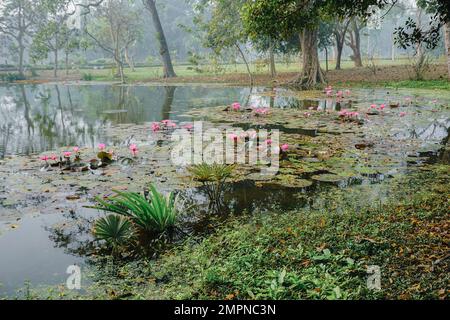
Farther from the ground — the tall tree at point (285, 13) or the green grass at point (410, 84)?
the tall tree at point (285, 13)

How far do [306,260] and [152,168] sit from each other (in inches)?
133

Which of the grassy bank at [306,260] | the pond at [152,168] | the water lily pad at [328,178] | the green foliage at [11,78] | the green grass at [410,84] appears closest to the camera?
the grassy bank at [306,260]

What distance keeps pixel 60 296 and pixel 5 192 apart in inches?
108

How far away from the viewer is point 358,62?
27.5 metres

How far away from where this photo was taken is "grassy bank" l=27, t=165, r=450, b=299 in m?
2.71

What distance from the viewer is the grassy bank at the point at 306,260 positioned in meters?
2.71

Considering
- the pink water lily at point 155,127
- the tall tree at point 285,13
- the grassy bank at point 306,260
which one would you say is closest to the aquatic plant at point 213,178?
the grassy bank at point 306,260

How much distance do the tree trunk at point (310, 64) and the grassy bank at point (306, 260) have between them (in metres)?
15.7

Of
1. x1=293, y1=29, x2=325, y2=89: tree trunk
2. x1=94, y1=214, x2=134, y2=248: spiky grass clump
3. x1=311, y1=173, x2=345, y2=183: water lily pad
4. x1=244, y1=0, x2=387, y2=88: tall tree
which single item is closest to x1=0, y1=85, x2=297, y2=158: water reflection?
x1=244, y1=0, x2=387, y2=88: tall tree

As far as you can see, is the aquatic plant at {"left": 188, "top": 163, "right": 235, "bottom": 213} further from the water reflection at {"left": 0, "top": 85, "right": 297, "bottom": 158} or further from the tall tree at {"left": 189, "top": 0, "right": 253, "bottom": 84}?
the tall tree at {"left": 189, "top": 0, "right": 253, "bottom": 84}

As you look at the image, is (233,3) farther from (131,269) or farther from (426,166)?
(131,269)

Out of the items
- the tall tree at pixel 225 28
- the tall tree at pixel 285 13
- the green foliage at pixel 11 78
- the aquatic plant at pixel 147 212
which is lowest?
the aquatic plant at pixel 147 212

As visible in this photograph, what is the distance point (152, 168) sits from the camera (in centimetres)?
591

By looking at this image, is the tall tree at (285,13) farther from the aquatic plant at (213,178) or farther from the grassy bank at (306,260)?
the grassy bank at (306,260)
